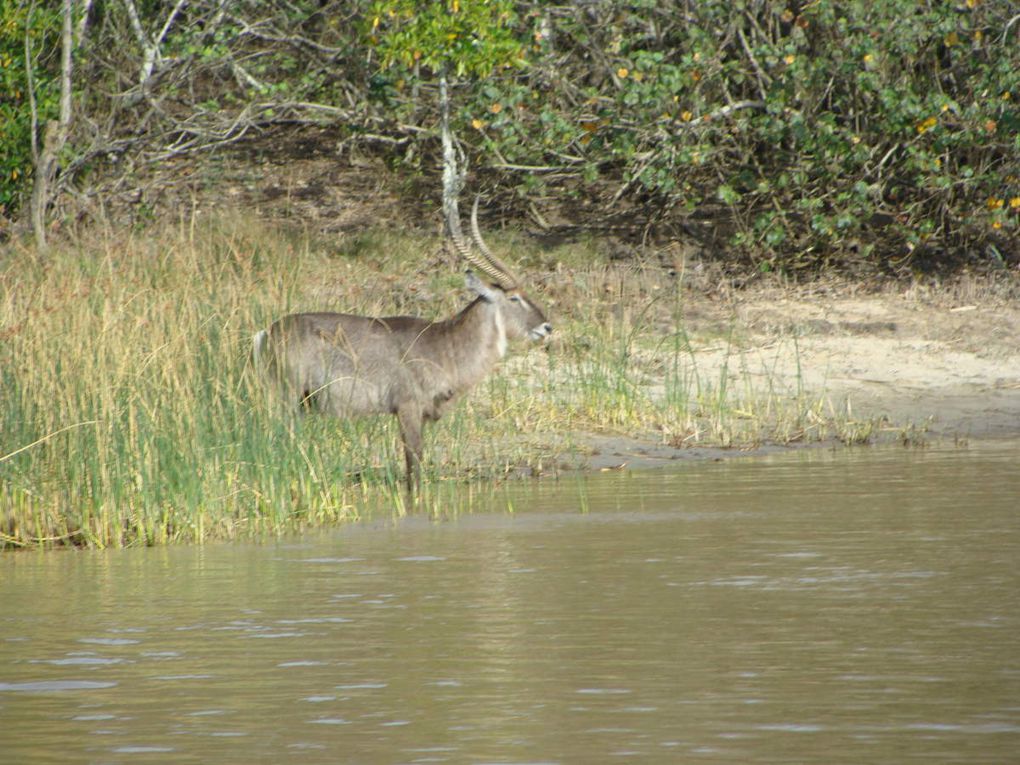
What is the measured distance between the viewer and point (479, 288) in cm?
1035

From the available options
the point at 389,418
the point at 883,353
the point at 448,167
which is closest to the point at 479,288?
the point at 389,418

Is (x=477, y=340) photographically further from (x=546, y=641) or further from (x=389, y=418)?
(x=546, y=641)

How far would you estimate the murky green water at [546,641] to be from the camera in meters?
4.27

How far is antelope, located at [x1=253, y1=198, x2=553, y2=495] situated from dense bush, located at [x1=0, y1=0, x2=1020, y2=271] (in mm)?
4196

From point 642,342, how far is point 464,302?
5.23ft

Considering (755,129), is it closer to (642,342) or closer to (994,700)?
(642,342)

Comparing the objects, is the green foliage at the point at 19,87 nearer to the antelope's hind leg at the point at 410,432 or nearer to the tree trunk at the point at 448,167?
the tree trunk at the point at 448,167

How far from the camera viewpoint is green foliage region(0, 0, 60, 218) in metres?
14.6

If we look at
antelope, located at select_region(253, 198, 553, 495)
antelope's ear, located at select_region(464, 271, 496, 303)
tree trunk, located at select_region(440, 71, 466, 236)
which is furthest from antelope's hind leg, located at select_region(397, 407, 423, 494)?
tree trunk, located at select_region(440, 71, 466, 236)

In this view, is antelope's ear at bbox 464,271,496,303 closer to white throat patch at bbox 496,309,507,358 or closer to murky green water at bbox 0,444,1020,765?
white throat patch at bbox 496,309,507,358

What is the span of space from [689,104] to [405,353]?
6.11 m

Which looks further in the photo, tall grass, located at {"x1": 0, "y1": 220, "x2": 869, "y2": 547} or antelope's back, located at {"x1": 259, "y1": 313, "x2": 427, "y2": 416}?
antelope's back, located at {"x1": 259, "y1": 313, "x2": 427, "y2": 416}

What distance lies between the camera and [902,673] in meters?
4.86

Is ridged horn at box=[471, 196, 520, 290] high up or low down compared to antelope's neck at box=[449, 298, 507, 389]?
up
